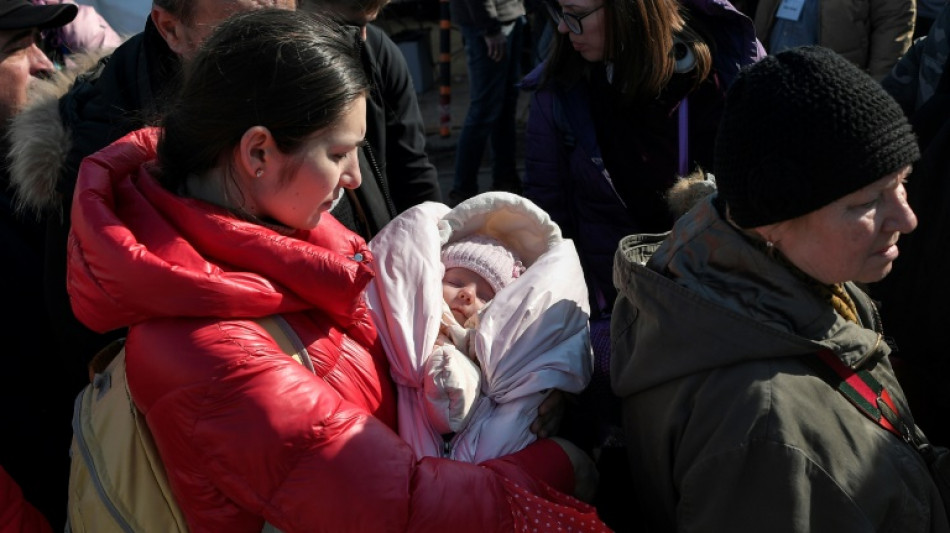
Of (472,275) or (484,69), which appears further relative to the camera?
(484,69)

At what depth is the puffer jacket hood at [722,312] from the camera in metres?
1.60

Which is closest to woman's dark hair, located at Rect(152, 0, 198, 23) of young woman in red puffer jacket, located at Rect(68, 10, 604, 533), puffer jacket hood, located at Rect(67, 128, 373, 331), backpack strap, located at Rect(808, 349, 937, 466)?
young woman in red puffer jacket, located at Rect(68, 10, 604, 533)

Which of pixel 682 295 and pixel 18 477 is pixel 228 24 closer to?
pixel 682 295

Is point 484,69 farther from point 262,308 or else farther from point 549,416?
point 262,308

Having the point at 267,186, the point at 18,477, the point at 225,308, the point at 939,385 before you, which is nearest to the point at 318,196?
the point at 267,186

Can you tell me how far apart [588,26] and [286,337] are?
1701 millimetres

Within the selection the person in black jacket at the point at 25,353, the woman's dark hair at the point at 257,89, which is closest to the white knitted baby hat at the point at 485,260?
the woman's dark hair at the point at 257,89

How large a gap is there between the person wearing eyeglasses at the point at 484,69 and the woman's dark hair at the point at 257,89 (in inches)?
166

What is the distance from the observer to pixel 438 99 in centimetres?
905

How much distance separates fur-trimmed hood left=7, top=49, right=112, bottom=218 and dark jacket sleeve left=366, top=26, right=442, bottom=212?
972 millimetres


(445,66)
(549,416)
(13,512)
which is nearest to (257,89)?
(549,416)

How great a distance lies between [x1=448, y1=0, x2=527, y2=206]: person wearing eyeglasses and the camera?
19.0 feet

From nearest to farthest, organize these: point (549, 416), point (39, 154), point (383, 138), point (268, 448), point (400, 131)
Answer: point (268, 448) → point (549, 416) → point (39, 154) → point (383, 138) → point (400, 131)

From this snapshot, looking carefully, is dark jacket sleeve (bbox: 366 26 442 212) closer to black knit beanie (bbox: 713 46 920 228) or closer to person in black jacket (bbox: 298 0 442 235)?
person in black jacket (bbox: 298 0 442 235)
